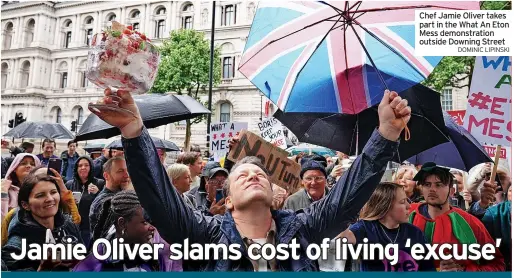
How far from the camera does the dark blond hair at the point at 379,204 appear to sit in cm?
291

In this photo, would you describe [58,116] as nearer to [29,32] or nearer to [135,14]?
[29,32]

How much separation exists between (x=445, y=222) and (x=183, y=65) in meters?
3.27

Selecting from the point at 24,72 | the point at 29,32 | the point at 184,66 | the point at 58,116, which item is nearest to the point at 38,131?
the point at 58,116

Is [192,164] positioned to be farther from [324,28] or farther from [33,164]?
[324,28]

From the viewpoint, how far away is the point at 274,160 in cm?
399

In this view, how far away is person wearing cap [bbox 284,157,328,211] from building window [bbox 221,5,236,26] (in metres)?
1.62

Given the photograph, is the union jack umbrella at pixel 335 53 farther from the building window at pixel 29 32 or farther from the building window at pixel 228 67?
the building window at pixel 29 32

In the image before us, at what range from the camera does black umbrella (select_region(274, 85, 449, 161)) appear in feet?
11.7

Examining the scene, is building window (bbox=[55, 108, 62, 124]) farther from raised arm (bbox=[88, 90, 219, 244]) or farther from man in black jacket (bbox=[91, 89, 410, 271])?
raised arm (bbox=[88, 90, 219, 244])

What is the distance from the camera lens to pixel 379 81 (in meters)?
3.14

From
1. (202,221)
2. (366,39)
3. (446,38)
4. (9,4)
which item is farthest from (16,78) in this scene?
(446,38)

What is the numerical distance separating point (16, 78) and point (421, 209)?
3.38 meters

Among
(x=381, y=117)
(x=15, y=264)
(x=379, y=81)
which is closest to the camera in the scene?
(x=381, y=117)

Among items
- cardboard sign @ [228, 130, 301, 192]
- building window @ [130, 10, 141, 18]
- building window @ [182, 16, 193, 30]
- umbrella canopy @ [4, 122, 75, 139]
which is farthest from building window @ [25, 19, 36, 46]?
umbrella canopy @ [4, 122, 75, 139]
